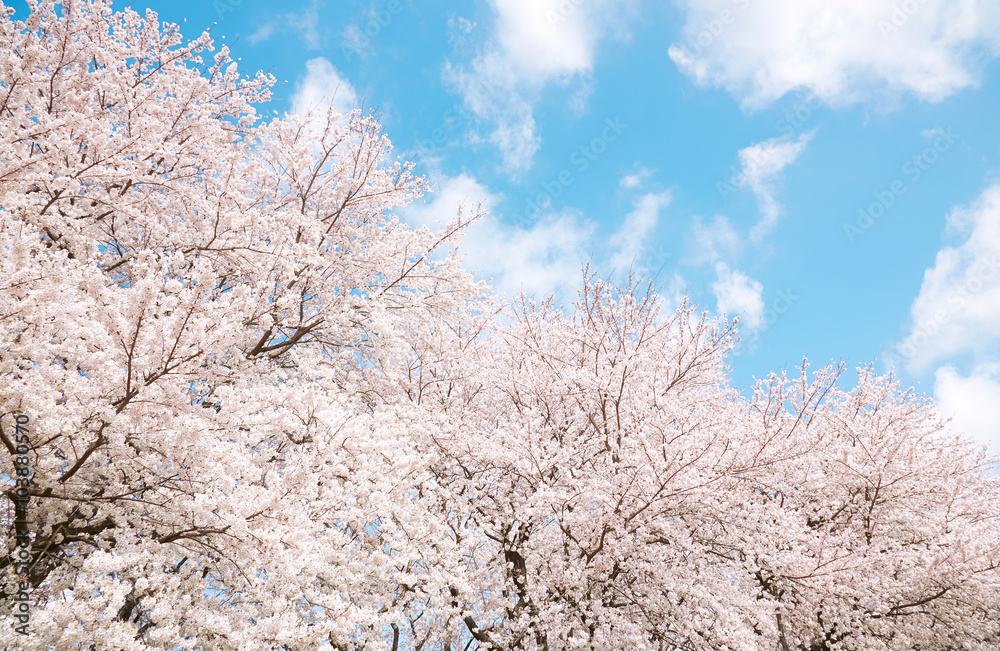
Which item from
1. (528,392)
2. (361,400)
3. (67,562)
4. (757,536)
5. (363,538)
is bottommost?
(67,562)

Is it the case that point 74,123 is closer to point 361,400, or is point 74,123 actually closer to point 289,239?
point 289,239

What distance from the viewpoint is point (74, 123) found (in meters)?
5.10

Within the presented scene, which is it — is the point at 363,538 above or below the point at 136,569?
above

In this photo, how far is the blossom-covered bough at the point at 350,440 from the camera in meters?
3.82

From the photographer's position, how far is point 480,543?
9.02 meters

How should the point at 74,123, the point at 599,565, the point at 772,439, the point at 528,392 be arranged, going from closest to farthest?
the point at 74,123, the point at 772,439, the point at 599,565, the point at 528,392

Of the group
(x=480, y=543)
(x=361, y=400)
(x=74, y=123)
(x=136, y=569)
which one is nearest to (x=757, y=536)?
(x=480, y=543)

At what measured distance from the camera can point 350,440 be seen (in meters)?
5.62

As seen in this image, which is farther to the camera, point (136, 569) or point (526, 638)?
point (526, 638)

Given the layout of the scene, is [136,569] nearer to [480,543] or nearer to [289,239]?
[289,239]

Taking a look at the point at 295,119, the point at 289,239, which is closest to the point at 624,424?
the point at 289,239

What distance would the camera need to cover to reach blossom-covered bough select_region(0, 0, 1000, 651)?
382 cm

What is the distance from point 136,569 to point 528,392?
758cm

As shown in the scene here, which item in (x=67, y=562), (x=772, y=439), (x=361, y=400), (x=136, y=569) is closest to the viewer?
(x=136, y=569)
